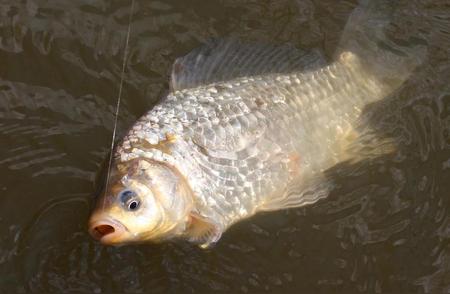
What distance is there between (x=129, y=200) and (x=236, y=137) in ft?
2.43

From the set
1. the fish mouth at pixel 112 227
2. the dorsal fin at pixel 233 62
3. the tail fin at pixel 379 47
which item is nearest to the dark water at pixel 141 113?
the tail fin at pixel 379 47

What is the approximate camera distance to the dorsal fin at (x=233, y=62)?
13.0 ft

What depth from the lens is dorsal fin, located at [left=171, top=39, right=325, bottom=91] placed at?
3957 millimetres

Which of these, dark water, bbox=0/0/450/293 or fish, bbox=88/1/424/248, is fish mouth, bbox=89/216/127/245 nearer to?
fish, bbox=88/1/424/248

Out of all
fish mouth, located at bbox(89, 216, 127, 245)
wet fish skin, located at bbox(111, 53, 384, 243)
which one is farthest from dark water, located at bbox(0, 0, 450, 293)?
fish mouth, located at bbox(89, 216, 127, 245)

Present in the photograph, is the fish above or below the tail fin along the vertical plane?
below

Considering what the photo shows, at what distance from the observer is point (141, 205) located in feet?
11.0

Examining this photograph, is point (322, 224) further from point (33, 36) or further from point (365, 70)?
point (33, 36)

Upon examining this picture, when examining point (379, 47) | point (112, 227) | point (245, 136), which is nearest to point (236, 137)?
point (245, 136)

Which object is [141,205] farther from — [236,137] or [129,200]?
[236,137]

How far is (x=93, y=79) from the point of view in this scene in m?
4.45

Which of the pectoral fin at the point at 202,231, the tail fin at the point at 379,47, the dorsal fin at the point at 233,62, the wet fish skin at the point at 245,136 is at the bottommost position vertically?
the pectoral fin at the point at 202,231

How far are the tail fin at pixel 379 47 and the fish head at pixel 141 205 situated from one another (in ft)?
4.94

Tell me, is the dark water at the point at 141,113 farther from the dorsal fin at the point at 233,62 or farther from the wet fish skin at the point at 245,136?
the dorsal fin at the point at 233,62
